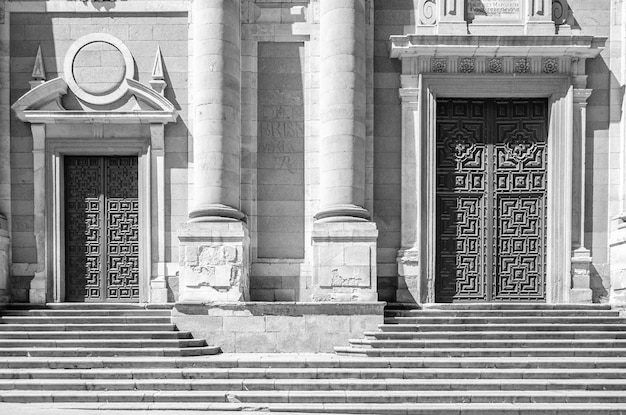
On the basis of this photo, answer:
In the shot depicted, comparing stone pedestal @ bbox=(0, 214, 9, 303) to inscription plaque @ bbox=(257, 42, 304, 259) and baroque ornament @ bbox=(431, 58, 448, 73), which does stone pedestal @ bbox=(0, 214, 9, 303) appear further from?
baroque ornament @ bbox=(431, 58, 448, 73)

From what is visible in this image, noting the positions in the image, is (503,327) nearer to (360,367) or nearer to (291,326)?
(360,367)

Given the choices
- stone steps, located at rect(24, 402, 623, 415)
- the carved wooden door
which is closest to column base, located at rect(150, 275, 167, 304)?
stone steps, located at rect(24, 402, 623, 415)

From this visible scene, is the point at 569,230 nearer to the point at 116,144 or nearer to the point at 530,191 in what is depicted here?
the point at 530,191

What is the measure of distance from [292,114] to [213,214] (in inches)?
120

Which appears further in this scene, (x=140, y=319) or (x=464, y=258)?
(x=464, y=258)

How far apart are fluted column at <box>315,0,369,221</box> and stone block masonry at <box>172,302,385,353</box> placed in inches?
79.1

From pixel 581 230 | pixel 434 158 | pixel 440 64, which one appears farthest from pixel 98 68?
pixel 581 230

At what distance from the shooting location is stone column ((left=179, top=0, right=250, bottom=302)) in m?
13.6

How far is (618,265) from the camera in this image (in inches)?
567

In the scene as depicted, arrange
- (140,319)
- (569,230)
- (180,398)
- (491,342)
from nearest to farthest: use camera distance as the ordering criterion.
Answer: (180,398), (491,342), (140,319), (569,230)

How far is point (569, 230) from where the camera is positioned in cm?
1462

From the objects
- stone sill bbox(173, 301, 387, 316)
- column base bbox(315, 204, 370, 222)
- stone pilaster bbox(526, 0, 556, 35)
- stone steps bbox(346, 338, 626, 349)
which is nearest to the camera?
stone steps bbox(346, 338, 626, 349)

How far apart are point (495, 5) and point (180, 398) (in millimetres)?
10835

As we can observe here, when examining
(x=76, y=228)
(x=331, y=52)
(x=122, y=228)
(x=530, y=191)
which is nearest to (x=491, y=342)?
(x=530, y=191)
